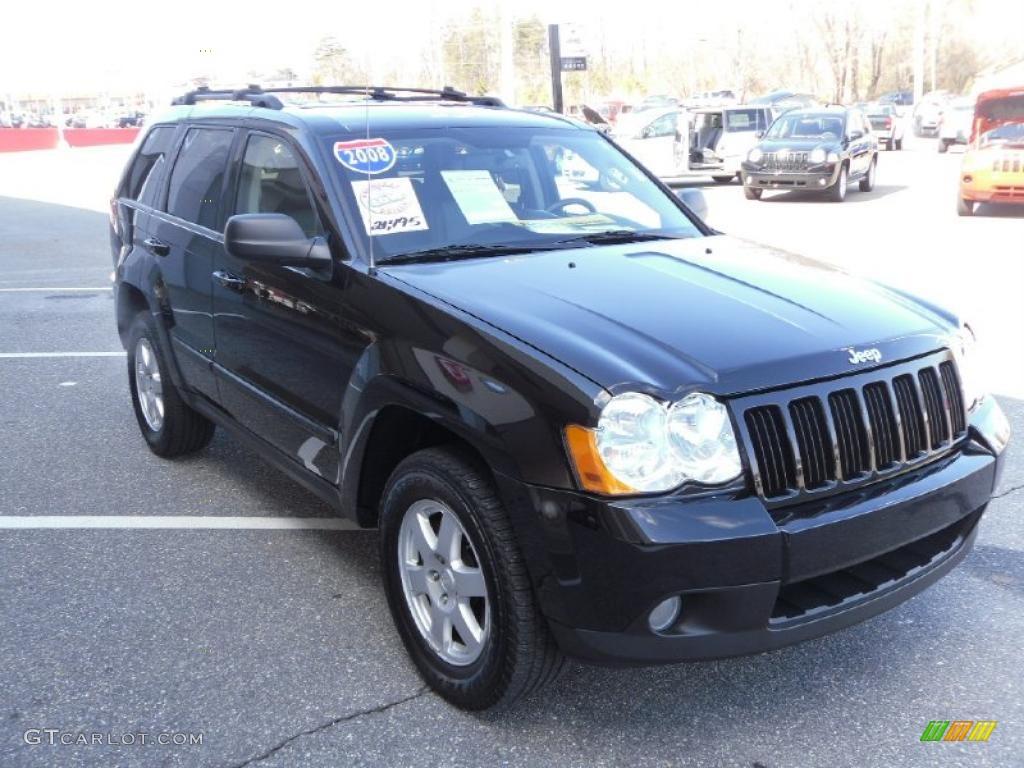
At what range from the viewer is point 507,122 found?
175 inches

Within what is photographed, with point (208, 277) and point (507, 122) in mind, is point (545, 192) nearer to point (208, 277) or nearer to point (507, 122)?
point (507, 122)

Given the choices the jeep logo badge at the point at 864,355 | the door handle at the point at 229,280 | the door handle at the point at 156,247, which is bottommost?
the jeep logo badge at the point at 864,355

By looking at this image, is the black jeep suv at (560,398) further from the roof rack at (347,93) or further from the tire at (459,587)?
the roof rack at (347,93)

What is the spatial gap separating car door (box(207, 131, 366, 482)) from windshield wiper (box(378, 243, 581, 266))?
208 millimetres

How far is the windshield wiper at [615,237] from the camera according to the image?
12.9ft

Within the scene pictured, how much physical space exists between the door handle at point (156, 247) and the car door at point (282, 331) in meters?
0.64

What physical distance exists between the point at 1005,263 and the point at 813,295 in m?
8.90

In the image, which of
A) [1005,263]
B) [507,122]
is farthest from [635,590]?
[1005,263]

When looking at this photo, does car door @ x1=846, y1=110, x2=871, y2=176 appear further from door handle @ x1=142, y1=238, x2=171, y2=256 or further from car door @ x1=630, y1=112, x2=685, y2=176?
door handle @ x1=142, y1=238, x2=171, y2=256

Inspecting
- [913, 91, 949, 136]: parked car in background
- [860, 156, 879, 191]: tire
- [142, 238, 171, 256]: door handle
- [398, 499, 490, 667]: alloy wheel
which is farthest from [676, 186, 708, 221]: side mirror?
[913, 91, 949, 136]: parked car in background

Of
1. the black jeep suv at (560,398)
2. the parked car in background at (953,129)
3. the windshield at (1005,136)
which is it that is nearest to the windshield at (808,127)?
the windshield at (1005,136)

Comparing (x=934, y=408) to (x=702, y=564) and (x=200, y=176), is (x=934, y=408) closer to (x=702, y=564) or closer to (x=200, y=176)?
(x=702, y=564)

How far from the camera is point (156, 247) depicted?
16.5ft

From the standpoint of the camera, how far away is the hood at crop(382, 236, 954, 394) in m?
2.80
